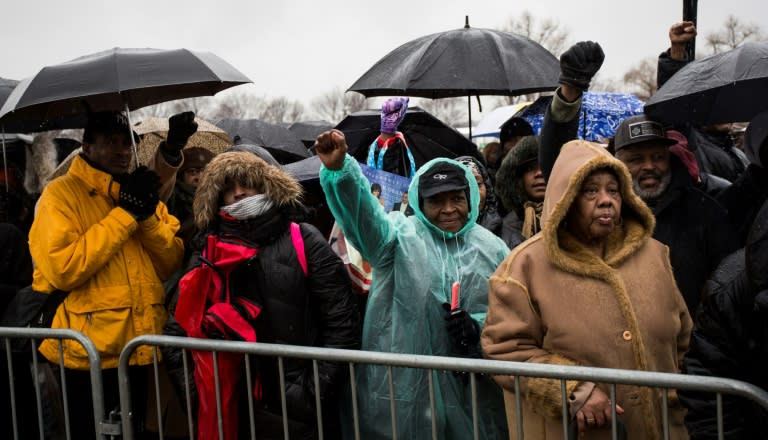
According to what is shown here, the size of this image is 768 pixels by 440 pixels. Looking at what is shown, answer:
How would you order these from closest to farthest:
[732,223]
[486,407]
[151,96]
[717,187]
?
[486,407] → [732,223] → [717,187] → [151,96]

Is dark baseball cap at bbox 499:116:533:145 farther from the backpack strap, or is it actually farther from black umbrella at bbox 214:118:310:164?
the backpack strap

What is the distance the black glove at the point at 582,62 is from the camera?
137 inches

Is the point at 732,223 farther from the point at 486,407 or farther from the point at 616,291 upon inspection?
the point at 486,407

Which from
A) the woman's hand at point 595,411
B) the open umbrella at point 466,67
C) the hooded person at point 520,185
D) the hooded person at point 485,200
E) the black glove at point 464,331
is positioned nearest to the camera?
the woman's hand at point 595,411

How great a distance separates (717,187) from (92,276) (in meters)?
3.44

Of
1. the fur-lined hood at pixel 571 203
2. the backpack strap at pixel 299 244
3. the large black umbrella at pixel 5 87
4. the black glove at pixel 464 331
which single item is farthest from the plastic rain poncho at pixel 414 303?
the large black umbrella at pixel 5 87

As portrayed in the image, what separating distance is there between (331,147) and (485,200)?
2170 millimetres

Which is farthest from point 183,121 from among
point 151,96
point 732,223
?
point 732,223

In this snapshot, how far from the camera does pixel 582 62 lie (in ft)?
11.4

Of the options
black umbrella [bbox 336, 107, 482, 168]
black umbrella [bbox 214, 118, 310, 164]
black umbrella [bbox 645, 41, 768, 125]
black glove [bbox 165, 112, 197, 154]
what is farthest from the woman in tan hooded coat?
black umbrella [bbox 214, 118, 310, 164]

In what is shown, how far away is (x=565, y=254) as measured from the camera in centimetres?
313

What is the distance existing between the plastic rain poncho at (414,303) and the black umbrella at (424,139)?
2364 mm

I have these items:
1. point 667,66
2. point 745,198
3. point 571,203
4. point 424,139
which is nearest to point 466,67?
point 424,139

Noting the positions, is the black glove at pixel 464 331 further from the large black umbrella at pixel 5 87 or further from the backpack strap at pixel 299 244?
the large black umbrella at pixel 5 87
